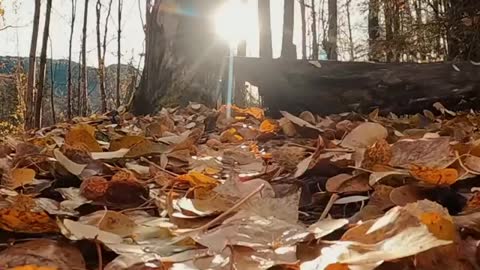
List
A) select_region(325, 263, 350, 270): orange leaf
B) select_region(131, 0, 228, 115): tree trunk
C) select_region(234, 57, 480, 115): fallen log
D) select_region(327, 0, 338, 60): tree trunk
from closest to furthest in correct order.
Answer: select_region(325, 263, 350, 270): orange leaf, select_region(234, 57, 480, 115): fallen log, select_region(131, 0, 228, 115): tree trunk, select_region(327, 0, 338, 60): tree trunk

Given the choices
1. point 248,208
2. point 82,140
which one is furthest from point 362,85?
point 248,208

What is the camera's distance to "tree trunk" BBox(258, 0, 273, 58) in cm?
1081

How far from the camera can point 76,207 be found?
0.58 meters

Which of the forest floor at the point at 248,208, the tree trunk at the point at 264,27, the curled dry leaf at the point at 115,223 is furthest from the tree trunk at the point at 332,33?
the curled dry leaf at the point at 115,223

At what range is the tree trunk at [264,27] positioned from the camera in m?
10.8

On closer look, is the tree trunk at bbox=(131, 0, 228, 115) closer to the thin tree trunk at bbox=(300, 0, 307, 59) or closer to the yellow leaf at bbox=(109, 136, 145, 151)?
the yellow leaf at bbox=(109, 136, 145, 151)

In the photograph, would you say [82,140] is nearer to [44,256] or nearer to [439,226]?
[44,256]

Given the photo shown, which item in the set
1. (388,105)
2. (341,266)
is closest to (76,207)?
(341,266)

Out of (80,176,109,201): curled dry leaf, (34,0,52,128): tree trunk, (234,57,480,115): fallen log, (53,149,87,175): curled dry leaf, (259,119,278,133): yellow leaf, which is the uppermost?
(34,0,52,128): tree trunk

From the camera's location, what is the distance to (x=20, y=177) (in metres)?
0.70

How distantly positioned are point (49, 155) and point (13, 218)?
34 cm

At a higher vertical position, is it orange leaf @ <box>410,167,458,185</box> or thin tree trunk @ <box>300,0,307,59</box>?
thin tree trunk @ <box>300,0,307,59</box>

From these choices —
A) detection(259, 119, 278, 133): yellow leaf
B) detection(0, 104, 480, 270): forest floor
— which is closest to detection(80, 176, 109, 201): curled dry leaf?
detection(0, 104, 480, 270): forest floor

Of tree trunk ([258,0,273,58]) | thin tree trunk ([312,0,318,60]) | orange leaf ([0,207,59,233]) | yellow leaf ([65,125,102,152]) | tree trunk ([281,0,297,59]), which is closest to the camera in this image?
orange leaf ([0,207,59,233])
